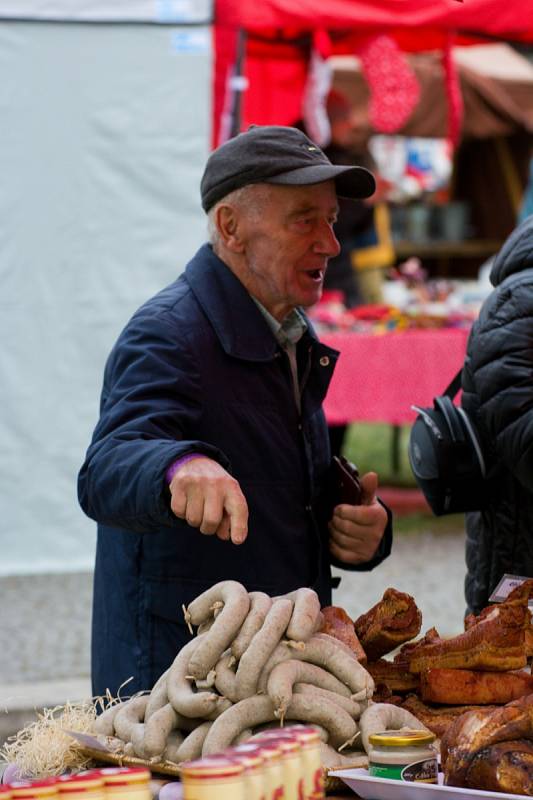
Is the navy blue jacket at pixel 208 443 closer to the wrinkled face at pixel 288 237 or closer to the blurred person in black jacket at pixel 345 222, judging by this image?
the wrinkled face at pixel 288 237

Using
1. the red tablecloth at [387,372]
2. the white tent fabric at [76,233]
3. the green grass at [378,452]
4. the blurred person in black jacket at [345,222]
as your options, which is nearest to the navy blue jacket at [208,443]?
the white tent fabric at [76,233]

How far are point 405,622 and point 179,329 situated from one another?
84 centimetres

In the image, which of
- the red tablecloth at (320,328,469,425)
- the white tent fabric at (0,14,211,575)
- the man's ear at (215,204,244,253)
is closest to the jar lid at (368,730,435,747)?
the man's ear at (215,204,244,253)

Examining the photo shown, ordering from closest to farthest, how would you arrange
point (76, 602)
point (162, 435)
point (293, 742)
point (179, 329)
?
point (293, 742) < point (162, 435) < point (179, 329) < point (76, 602)

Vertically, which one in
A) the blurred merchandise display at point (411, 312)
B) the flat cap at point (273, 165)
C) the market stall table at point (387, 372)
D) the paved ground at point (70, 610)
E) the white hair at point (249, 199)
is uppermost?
the flat cap at point (273, 165)

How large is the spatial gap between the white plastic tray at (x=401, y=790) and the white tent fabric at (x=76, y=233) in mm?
5690

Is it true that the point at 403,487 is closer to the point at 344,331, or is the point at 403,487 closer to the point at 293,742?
the point at 344,331

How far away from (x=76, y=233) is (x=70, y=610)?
2.07 m

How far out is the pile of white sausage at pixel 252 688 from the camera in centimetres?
208

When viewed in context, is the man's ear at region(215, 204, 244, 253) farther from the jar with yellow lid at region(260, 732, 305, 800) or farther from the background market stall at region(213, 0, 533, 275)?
the background market stall at region(213, 0, 533, 275)

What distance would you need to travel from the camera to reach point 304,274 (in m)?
3.05

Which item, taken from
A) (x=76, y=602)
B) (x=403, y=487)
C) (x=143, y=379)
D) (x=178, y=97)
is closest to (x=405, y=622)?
(x=143, y=379)

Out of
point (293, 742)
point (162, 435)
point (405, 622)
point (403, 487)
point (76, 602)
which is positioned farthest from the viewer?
point (403, 487)

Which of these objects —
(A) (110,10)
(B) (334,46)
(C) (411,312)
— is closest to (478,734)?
(A) (110,10)
